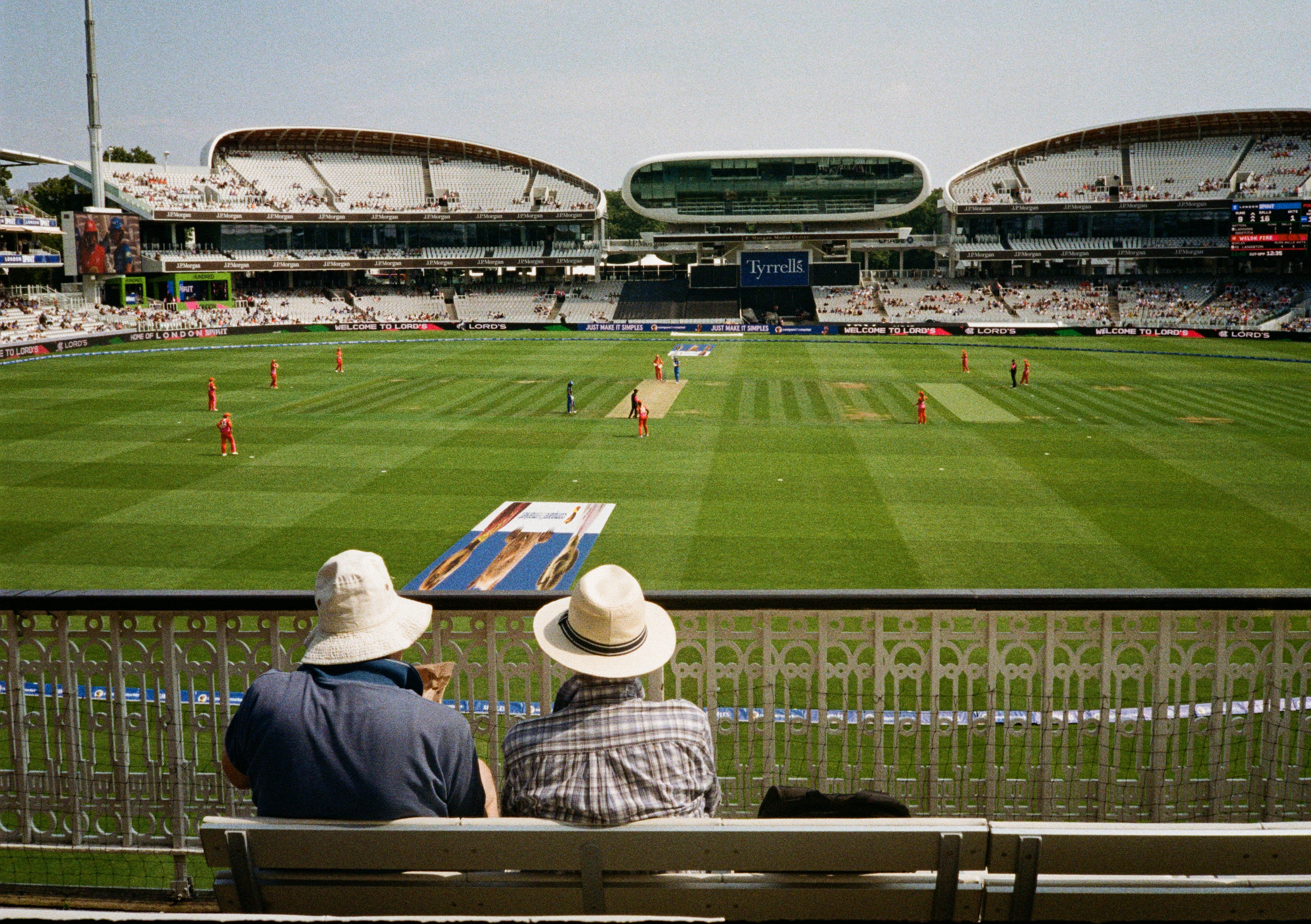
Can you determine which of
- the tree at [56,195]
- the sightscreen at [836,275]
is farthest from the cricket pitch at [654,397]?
the tree at [56,195]

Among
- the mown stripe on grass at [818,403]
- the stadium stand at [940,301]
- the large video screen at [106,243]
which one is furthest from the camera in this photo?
the stadium stand at [940,301]

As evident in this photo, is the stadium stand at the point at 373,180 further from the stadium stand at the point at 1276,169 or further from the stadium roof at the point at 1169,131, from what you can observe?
the stadium stand at the point at 1276,169

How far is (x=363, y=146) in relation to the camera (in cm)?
10150

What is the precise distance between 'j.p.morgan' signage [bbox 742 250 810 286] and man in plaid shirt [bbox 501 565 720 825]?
8083cm

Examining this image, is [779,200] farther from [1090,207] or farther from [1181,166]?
[1181,166]

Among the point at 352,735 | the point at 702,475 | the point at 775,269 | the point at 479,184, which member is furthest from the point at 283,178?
the point at 352,735

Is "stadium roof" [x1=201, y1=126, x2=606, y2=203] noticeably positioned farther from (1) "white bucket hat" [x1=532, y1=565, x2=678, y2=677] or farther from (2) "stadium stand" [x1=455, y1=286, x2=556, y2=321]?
(1) "white bucket hat" [x1=532, y1=565, x2=678, y2=677]

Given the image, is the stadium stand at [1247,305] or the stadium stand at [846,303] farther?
the stadium stand at [846,303]

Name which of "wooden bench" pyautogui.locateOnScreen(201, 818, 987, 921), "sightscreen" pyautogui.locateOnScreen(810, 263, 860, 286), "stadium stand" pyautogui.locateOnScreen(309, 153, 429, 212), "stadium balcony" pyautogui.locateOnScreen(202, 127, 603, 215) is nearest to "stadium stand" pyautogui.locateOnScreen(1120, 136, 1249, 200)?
"sightscreen" pyautogui.locateOnScreen(810, 263, 860, 286)

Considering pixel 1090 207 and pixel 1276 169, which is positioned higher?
pixel 1276 169

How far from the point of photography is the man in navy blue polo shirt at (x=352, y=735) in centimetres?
337

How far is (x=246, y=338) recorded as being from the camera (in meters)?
67.2

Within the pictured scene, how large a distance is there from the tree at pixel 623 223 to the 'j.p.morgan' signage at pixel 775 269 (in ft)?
158

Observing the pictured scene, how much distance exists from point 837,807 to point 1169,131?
10482 centimetres
